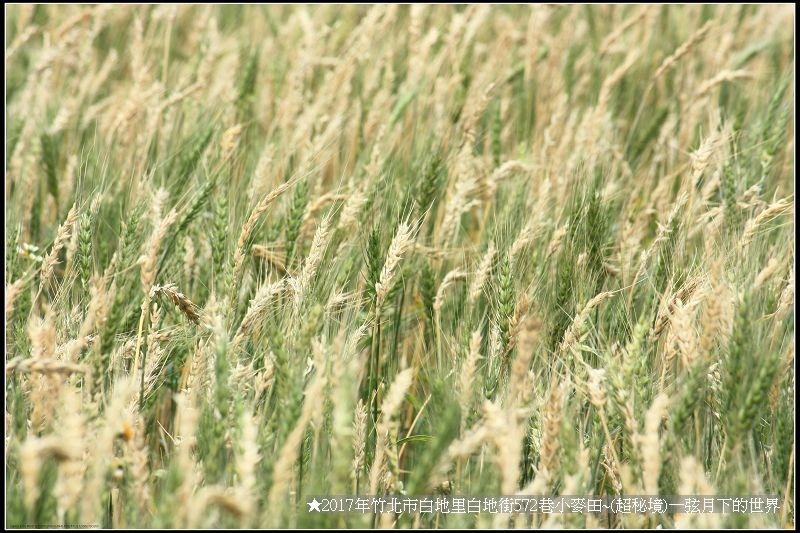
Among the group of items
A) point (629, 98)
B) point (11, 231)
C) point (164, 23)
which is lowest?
point (11, 231)

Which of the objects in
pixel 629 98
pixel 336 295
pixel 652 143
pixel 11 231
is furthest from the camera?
pixel 629 98

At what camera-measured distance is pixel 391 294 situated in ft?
6.82

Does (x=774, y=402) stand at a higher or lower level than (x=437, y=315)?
lower

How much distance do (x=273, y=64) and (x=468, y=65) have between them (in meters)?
0.77

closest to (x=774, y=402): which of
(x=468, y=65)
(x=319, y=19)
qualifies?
(x=468, y=65)

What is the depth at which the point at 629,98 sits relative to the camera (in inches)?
138

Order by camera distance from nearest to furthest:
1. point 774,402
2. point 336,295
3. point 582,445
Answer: point 582,445, point 774,402, point 336,295

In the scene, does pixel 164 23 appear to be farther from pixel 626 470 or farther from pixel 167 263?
pixel 626 470

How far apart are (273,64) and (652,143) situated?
1490mm

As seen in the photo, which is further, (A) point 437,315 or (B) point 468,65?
(B) point 468,65

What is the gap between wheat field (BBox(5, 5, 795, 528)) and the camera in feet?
4.91

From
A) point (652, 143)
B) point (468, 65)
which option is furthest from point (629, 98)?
point (468, 65)

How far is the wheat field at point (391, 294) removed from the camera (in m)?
1.50

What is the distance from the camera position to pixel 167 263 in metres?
2.20
